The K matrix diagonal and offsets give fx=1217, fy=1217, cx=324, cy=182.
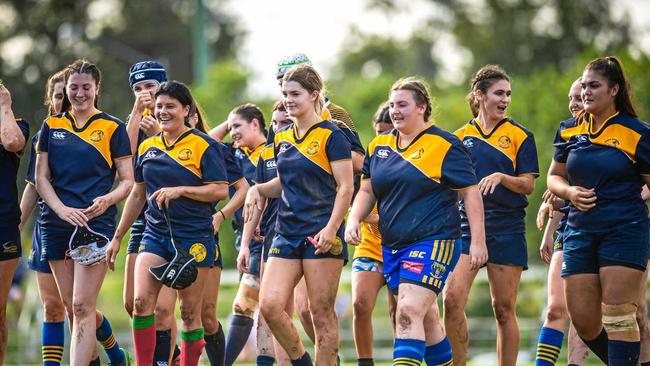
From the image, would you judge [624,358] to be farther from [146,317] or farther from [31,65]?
[31,65]

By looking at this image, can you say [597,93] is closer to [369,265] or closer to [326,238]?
[326,238]

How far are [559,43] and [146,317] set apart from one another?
155 feet

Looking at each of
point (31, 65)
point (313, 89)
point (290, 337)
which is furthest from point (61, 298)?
point (31, 65)

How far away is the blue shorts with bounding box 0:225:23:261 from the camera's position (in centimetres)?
953

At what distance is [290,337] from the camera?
357 inches

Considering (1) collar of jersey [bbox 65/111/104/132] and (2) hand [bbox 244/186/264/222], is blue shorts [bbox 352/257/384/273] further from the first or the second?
(1) collar of jersey [bbox 65/111/104/132]

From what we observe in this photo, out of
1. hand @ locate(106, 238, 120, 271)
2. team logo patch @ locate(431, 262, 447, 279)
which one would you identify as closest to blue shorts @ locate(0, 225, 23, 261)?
hand @ locate(106, 238, 120, 271)

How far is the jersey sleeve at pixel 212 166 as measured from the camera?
9.39m

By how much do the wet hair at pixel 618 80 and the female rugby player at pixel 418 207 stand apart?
113cm

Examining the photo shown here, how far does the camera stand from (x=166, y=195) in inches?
362

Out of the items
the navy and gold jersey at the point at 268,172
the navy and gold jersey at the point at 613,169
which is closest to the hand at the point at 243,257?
the navy and gold jersey at the point at 268,172

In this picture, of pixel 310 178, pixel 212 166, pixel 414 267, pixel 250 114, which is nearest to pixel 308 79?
pixel 310 178

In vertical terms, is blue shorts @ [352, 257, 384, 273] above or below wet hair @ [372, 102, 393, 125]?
below

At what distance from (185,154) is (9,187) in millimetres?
1492
